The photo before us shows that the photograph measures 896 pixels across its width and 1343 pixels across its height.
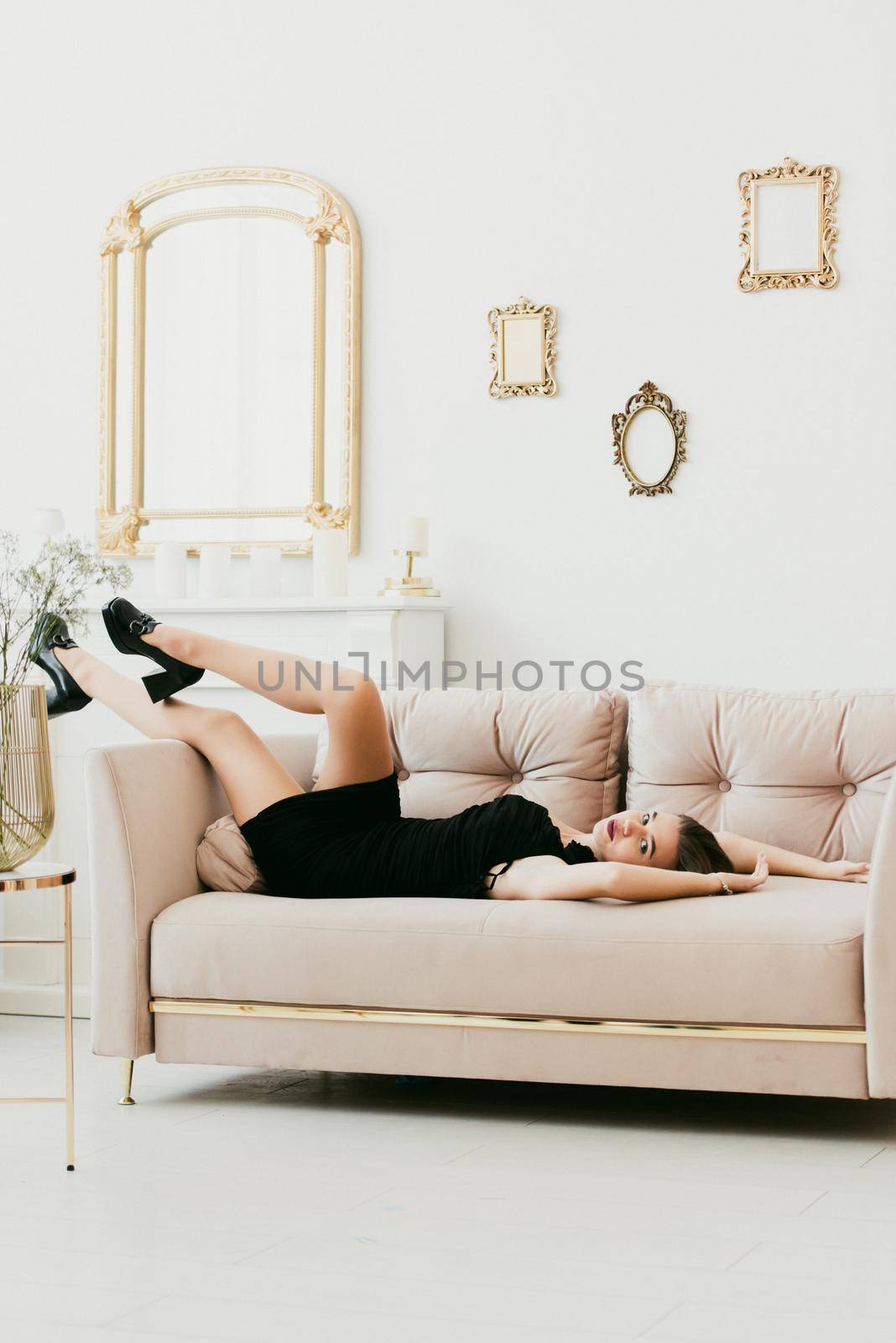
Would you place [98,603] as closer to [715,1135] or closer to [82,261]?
[82,261]

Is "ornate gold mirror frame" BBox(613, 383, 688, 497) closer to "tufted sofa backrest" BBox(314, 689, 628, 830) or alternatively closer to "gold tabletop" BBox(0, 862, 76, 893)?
"tufted sofa backrest" BBox(314, 689, 628, 830)

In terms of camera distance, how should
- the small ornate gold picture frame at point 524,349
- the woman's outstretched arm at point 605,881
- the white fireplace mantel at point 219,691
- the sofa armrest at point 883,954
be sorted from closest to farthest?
1. the sofa armrest at point 883,954
2. the woman's outstretched arm at point 605,881
3. the white fireplace mantel at point 219,691
4. the small ornate gold picture frame at point 524,349

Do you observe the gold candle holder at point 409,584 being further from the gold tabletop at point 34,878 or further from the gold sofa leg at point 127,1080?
the gold tabletop at point 34,878

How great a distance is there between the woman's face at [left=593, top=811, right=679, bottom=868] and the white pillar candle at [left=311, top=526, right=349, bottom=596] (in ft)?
4.62

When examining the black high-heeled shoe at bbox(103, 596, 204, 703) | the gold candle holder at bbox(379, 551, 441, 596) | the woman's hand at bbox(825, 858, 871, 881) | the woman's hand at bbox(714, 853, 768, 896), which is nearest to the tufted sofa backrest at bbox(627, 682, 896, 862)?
the woman's hand at bbox(825, 858, 871, 881)

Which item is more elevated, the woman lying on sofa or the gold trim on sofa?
the woman lying on sofa

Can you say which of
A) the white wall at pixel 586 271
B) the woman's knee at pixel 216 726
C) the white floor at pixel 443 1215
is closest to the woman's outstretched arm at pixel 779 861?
the white floor at pixel 443 1215

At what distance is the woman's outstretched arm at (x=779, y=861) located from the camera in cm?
316

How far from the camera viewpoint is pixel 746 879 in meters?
3.03

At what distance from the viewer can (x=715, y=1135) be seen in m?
2.83

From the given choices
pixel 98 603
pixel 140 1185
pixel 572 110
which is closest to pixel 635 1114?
pixel 140 1185

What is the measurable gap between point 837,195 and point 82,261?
2.26 meters

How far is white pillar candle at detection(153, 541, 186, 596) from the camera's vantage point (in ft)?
14.5

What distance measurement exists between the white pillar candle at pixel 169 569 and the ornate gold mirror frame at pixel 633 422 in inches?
51.3
